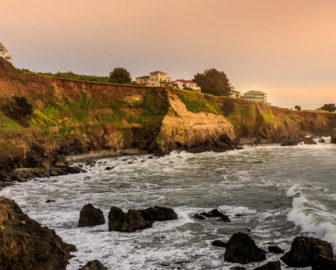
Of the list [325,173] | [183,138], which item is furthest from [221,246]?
[183,138]

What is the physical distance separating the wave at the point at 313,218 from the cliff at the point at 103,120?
29860 mm

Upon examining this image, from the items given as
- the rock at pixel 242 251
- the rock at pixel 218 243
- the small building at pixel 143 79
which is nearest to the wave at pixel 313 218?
the rock at pixel 242 251

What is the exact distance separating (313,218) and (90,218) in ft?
41.5

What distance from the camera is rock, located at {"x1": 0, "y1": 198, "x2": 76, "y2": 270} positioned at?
11.1m

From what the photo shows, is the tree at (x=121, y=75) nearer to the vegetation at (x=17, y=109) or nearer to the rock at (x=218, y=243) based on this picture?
the vegetation at (x=17, y=109)

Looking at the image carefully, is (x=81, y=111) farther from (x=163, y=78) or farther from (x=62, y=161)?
(x=163, y=78)

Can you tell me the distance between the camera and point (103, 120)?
2418 inches

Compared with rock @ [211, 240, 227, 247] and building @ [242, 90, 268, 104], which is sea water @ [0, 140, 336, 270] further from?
building @ [242, 90, 268, 104]

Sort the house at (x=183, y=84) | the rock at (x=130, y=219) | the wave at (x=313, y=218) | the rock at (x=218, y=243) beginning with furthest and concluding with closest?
1. the house at (x=183, y=84)
2. the rock at (x=130, y=219)
3. the wave at (x=313, y=218)
4. the rock at (x=218, y=243)

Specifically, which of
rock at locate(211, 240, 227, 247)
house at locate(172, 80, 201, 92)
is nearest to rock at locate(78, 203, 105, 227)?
rock at locate(211, 240, 227, 247)

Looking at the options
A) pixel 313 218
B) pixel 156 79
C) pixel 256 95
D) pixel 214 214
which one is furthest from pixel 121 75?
pixel 256 95

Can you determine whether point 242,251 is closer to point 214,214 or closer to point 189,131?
point 214,214

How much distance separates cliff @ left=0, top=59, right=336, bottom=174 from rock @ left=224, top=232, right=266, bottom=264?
29543 mm

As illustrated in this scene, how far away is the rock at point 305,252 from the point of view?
1283 centimetres
